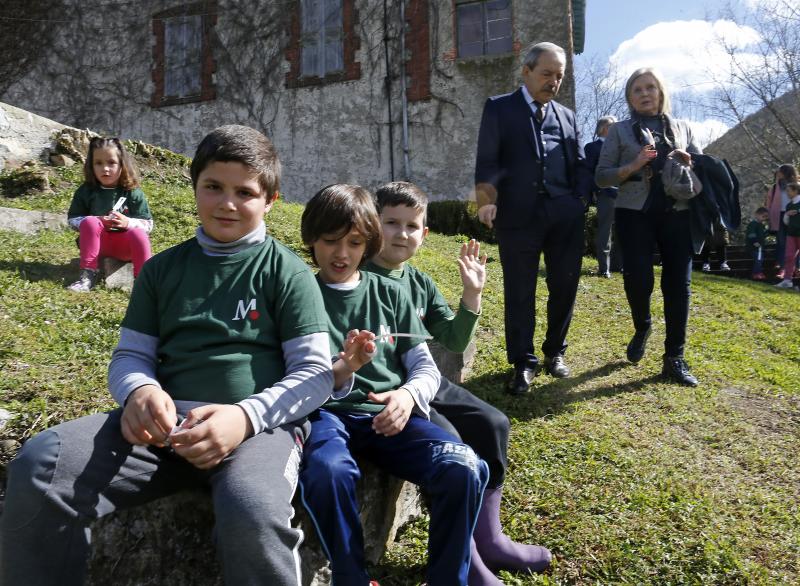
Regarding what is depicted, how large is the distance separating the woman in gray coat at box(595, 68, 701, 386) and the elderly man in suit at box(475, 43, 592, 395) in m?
0.35

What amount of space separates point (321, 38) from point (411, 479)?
12.6 meters

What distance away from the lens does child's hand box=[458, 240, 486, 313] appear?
2.43 meters

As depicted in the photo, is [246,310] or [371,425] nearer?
[246,310]

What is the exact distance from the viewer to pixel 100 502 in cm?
160

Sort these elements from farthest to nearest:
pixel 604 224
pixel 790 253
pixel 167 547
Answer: pixel 790 253 < pixel 604 224 < pixel 167 547

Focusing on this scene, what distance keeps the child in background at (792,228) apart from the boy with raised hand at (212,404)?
9302 mm

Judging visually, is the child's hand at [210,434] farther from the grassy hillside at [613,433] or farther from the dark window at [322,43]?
the dark window at [322,43]

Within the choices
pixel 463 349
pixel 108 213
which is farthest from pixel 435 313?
pixel 108 213

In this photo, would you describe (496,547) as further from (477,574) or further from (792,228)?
(792,228)

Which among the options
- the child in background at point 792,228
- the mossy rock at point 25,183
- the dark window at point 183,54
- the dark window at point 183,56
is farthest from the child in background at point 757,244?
the dark window at point 183,56

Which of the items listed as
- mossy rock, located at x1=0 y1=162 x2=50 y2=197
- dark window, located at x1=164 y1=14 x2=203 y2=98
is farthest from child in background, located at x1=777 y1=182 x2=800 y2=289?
dark window, located at x1=164 y1=14 x2=203 y2=98

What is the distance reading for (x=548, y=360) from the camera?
403 centimetres

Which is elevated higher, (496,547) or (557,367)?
(557,367)

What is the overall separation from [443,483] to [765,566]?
4.61 ft
